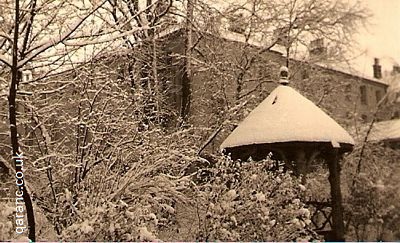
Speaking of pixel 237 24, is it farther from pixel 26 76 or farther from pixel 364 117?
pixel 26 76

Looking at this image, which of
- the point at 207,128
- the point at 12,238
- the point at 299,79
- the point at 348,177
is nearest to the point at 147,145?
the point at 207,128

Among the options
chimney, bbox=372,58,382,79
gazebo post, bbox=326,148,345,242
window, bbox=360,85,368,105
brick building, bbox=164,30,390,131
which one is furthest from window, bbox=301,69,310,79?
gazebo post, bbox=326,148,345,242

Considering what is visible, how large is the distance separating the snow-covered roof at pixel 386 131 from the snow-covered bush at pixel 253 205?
1.58 meters

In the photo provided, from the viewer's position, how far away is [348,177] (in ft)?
19.9

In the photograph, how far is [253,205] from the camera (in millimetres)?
4848

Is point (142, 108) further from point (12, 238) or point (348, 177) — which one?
point (348, 177)

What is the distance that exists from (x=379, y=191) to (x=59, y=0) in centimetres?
358

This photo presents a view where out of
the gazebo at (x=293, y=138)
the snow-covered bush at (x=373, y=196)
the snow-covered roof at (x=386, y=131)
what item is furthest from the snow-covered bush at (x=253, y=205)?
the snow-covered roof at (x=386, y=131)

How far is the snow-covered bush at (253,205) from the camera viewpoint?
4.77 m

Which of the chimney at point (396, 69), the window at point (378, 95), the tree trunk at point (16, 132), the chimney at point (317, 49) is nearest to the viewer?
the tree trunk at point (16, 132)

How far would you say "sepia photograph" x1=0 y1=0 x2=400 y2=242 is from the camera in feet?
15.3

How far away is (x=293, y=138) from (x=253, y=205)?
27.2 inches

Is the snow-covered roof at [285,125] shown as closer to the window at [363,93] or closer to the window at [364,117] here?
the window at [364,117]

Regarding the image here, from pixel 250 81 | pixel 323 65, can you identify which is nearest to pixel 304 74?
pixel 323 65
